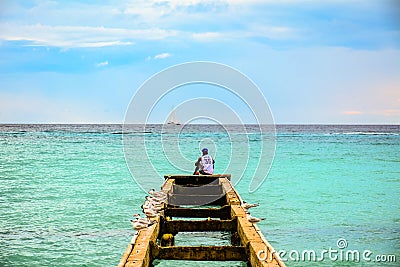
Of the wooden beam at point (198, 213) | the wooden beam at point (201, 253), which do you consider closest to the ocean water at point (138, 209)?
the wooden beam at point (198, 213)

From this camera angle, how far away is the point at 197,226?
23.7 ft

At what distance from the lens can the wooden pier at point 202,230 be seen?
5133 mm

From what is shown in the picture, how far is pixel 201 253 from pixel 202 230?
1575 mm

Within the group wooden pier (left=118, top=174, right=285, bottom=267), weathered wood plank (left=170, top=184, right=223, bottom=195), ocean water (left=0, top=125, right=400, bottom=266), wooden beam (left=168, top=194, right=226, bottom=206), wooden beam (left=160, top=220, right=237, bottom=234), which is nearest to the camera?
wooden pier (left=118, top=174, right=285, bottom=267)

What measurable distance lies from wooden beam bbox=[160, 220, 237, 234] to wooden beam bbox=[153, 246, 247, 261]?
4.93ft

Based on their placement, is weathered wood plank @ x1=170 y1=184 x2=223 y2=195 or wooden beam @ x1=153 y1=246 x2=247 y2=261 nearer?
wooden beam @ x1=153 y1=246 x2=247 y2=261

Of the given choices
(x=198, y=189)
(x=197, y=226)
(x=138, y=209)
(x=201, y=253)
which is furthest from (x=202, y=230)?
(x=138, y=209)

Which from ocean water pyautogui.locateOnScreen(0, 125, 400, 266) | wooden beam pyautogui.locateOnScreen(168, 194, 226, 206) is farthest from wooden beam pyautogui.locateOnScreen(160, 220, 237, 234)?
wooden beam pyautogui.locateOnScreen(168, 194, 226, 206)

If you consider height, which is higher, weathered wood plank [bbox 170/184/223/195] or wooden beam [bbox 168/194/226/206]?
weathered wood plank [bbox 170/184/223/195]

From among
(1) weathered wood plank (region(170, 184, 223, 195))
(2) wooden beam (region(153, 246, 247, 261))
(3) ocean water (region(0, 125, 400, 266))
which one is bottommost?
(3) ocean water (region(0, 125, 400, 266))

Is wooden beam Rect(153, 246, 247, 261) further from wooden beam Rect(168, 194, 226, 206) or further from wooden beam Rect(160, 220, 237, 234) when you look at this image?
wooden beam Rect(168, 194, 226, 206)

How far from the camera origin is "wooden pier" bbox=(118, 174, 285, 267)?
202 inches

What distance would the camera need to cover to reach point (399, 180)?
18891mm

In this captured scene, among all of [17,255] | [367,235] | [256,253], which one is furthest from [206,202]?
[256,253]
